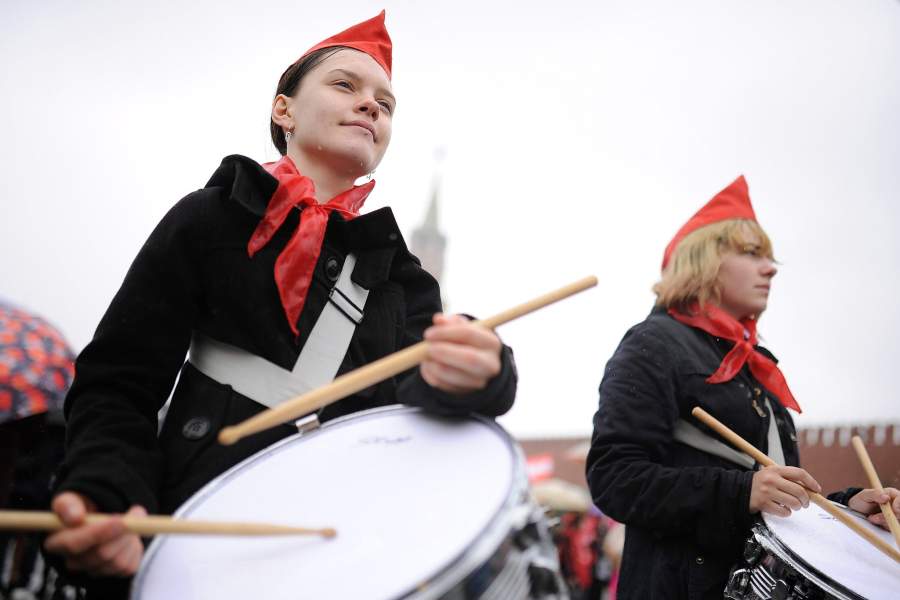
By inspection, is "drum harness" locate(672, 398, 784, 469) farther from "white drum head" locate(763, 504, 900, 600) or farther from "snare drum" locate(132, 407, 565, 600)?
"snare drum" locate(132, 407, 565, 600)

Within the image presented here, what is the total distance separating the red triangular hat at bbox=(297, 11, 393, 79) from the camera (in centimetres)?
188

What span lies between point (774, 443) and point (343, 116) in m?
1.57

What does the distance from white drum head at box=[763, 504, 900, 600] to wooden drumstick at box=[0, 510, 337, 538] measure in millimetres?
1200

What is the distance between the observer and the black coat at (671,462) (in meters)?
1.83

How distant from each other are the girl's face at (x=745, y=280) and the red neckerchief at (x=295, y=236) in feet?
4.87

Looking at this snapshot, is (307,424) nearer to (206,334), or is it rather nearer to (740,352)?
(206,334)

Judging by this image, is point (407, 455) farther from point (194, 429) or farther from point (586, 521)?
point (586, 521)

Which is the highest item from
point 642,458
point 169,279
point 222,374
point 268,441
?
point 169,279

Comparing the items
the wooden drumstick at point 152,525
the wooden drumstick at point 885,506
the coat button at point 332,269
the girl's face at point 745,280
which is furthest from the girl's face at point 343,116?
the wooden drumstick at point 885,506

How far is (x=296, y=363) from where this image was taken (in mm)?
1339

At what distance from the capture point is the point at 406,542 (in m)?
0.93

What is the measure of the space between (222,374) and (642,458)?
120 cm

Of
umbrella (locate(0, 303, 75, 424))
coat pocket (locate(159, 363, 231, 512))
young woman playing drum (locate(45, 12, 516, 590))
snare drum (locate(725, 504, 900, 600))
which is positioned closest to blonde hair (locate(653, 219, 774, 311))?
snare drum (locate(725, 504, 900, 600))

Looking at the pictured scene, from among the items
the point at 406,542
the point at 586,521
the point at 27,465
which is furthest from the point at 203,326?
the point at 586,521
